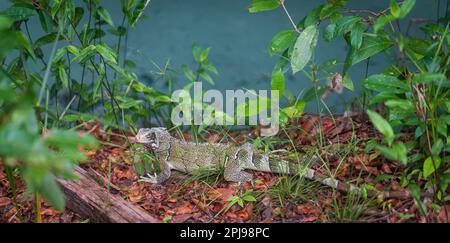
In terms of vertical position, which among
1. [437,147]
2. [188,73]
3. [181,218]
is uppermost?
[188,73]

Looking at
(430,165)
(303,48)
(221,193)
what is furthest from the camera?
(221,193)

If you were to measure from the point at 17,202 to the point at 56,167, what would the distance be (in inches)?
67.1

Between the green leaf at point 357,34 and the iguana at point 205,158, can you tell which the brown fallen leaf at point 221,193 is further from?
the green leaf at point 357,34

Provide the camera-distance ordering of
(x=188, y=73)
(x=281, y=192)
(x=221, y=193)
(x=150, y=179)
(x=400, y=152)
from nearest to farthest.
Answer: (x=400, y=152), (x=281, y=192), (x=221, y=193), (x=150, y=179), (x=188, y=73)

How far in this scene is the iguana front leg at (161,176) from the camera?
3490mm

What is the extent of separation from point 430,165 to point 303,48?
0.85m

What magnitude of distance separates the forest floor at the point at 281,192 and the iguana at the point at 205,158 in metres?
0.05

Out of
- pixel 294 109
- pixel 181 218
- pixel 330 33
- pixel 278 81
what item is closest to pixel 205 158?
pixel 181 218

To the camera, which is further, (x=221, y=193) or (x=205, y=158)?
(x=205, y=158)

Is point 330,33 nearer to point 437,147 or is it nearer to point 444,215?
point 437,147

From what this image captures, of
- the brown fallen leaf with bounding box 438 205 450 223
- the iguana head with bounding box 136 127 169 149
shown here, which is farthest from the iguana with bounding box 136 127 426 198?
the brown fallen leaf with bounding box 438 205 450 223

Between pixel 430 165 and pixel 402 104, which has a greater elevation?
pixel 402 104

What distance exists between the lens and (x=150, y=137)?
3.54m
